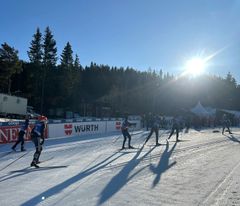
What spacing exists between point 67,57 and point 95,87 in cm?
2631

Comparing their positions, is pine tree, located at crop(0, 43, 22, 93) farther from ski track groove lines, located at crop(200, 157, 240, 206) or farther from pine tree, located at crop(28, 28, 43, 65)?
ski track groove lines, located at crop(200, 157, 240, 206)

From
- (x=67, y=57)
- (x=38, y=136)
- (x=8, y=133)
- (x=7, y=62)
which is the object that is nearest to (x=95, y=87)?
(x=67, y=57)

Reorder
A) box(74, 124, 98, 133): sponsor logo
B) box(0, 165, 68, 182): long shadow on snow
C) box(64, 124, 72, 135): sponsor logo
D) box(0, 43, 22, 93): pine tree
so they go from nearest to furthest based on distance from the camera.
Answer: box(0, 165, 68, 182): long shadow on snow → box(64, 124, 72, 135): sponsor logo → box(74, 124, 98, 133): sponsor logo → box(0, 43, 22, 93): pine tree

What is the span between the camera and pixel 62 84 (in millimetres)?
76438

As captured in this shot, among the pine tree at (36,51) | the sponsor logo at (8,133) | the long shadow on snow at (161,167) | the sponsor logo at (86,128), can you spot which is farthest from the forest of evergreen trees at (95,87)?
the long shadow on snow at (161,167)

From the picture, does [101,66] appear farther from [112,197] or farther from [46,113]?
[112,197]

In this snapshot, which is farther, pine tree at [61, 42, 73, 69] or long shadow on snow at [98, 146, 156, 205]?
pine tree at [61, 42, 73, 69]

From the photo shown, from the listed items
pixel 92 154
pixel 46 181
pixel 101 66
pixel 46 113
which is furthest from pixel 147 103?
pixel 46 181

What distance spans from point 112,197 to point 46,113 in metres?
73.8

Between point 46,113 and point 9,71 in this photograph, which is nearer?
point 9,71

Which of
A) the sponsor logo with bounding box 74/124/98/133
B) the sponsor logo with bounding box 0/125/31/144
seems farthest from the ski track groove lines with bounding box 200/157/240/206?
the sponsor logo with bounding box 74/124/98/133

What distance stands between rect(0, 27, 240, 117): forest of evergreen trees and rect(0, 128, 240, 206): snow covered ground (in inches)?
1469

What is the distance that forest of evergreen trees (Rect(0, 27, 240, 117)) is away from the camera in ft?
243

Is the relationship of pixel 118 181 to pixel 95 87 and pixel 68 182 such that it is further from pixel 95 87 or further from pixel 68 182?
pixel 95 87
